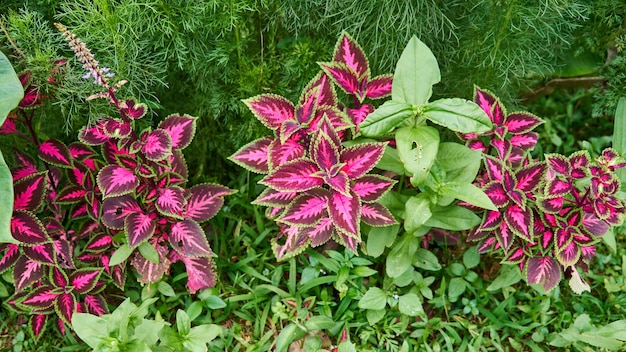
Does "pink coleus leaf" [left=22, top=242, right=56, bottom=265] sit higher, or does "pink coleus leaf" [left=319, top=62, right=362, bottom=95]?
"pink coleus leaf" [left=319, top=62, right=362, bottom=95]

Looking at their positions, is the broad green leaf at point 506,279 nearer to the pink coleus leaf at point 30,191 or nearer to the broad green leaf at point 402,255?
the broad green leaf at point 402,255

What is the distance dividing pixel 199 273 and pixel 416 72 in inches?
42.0

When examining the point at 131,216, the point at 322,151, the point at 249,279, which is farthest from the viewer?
the point at 249,279

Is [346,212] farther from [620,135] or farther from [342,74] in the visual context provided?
[620,135]

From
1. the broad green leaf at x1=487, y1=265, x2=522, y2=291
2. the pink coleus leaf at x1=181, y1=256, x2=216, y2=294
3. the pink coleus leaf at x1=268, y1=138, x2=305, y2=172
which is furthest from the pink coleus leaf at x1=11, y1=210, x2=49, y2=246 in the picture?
the broad green leaf at x1=487, y1=265, x2=522, y2=291

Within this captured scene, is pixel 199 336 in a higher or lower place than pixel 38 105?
lower

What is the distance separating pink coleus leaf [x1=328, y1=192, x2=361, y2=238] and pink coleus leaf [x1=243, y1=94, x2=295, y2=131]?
0.33 m

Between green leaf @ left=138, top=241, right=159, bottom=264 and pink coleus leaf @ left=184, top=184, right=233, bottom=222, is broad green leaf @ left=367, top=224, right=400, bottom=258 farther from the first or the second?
green leaf @ left=138, top=241, right=159, bottom=264

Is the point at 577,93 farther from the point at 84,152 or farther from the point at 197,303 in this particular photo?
the point at 84,152

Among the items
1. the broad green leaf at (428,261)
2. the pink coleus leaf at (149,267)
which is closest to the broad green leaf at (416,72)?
the broad green leaf at (428,261)

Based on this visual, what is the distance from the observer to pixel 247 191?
2514mm

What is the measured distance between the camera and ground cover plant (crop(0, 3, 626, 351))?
1841mm

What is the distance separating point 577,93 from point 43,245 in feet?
8.23

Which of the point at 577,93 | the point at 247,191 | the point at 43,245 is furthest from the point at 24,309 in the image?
the point at 577,93
